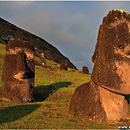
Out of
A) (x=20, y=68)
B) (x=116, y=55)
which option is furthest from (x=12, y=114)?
(x=116, y=55)

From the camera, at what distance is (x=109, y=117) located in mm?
6527

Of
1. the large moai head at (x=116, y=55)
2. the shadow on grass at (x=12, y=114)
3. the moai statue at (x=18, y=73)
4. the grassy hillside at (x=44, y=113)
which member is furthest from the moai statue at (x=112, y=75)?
the moai statue at (x=18, y=73)

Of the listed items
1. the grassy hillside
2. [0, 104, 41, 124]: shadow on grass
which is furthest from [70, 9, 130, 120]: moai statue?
[0, 104, 41, 124]: shadow on grass

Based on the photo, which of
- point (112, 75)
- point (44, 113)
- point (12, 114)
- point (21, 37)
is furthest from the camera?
point (21, 37)

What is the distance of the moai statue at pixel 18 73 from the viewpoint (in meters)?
11.1

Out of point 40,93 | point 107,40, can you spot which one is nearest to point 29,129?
point 107,40

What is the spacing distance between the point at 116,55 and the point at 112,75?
820 millimetres

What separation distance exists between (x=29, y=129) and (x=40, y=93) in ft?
31.5

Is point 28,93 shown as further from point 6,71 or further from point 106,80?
point 106,80

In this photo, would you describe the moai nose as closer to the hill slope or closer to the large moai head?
the large moai head

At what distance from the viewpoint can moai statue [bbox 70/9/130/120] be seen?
6.53 metres

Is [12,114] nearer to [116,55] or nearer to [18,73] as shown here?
[18,73]

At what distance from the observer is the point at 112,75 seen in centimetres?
663

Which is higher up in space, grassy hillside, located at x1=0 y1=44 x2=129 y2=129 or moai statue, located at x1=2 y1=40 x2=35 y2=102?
moai statue, located at x1=2 y1=40 x2=35 y2=102
